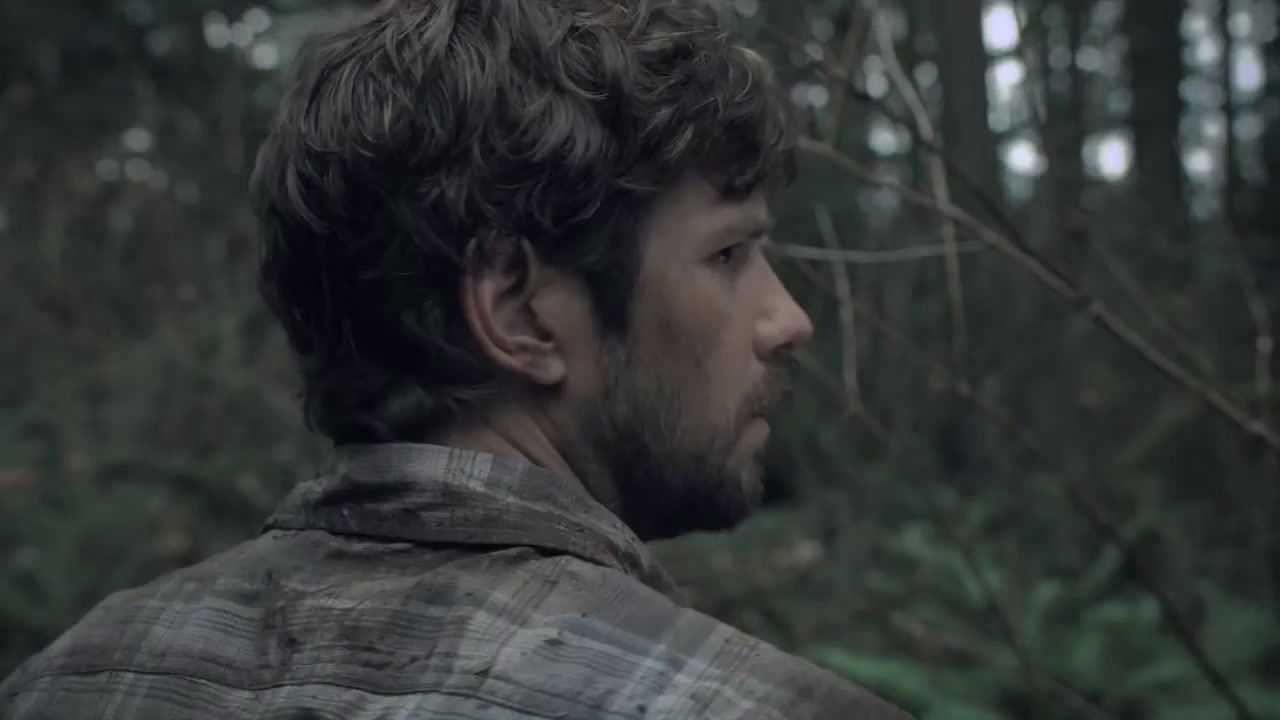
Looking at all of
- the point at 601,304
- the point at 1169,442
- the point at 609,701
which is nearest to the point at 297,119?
the point at 601,304

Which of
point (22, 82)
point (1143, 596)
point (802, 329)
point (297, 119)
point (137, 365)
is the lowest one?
point (1143, 596)

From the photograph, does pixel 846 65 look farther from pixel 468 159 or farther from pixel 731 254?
pixel 468 159

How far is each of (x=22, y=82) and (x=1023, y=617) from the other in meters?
6.75

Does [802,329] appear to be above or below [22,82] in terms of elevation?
below

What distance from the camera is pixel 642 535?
166 centimetres

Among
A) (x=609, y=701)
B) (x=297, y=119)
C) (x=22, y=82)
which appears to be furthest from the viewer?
(x=22, y=82)

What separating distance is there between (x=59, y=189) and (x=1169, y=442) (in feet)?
21.6

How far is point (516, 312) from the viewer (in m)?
1.52

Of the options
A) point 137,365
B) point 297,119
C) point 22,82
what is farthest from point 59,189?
point 297,119

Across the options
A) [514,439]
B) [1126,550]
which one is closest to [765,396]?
[514,439]

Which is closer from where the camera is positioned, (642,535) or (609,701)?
(609,701)

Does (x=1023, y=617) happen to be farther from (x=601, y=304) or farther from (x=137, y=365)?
(x=137, y=365)

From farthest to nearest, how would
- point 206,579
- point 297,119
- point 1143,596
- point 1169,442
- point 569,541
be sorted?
point 1169,442 → point 1143,596 → point 297,119 → point 206,579 → point 569,541

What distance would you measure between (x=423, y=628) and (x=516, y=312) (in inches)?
14.1
